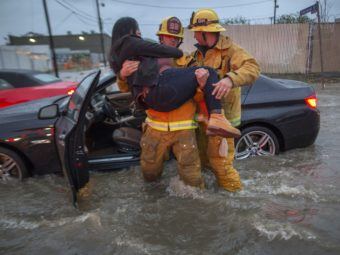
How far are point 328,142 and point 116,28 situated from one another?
4071 mm

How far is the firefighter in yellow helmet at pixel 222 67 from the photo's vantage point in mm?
3514

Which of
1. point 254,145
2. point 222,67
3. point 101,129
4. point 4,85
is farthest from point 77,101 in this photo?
point 4,85

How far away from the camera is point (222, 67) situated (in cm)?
374

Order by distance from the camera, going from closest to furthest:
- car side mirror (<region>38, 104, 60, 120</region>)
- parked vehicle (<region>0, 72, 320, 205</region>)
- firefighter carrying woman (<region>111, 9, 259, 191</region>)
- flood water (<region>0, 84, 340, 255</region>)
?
flood water (<region>0, 84, 340, 255</region>) → firefighter carrying woman (<region>111, 9, 259, 191</region>) → parked vehicle (<region>0, 72, 320, 205</region>) → car side mirror (<region>38, 104, 60, 120</region>)

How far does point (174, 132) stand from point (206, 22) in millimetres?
1020

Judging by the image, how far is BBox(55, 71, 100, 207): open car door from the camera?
350 cm

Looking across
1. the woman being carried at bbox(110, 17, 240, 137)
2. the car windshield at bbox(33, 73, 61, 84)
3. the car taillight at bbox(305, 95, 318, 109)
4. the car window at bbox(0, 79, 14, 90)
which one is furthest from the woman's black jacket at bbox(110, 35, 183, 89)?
the car windshield at bbox(33, 73, 61, 84)

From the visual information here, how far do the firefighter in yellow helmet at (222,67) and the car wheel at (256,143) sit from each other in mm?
1156

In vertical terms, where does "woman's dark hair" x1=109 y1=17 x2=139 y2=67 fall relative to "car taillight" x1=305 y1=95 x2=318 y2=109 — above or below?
above

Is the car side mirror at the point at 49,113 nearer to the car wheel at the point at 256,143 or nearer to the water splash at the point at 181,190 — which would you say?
the water splash at the point at 181,190

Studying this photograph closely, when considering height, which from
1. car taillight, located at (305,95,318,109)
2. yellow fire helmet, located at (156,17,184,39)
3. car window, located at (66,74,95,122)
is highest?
yellow fire helmet, located at (156,17,184,39)

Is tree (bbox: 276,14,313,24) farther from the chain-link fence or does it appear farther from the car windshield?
the car windshield

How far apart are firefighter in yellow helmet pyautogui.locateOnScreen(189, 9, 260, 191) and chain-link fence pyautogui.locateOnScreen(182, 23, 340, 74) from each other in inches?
533

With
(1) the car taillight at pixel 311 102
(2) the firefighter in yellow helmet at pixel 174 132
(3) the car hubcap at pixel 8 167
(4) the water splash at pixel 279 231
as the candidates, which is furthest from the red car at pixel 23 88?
(4) the water splash at pixel 279 231
